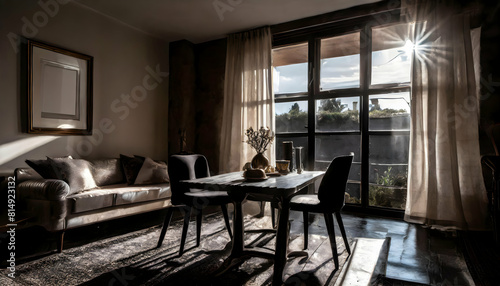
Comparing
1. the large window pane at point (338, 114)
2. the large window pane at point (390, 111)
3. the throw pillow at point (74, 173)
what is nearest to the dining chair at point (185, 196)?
the throw pillow at point (74, 173)

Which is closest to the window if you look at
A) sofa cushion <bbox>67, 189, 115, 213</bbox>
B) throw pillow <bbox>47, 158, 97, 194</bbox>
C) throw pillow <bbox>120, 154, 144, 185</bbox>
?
throw pillow <bbox>120, 154, 144, 185</bbox>

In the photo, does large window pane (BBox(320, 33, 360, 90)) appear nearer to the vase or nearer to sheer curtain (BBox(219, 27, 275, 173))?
sheer curtain (BBox(219, 27, 275, 173))

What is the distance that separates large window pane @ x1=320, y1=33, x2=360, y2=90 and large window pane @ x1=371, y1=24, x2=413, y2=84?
9.7 inches

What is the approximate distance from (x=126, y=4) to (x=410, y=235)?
431 centimetres

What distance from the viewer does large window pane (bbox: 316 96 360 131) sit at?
3990 millimetres

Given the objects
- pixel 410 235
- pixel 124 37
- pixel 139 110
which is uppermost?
pixel 124 37

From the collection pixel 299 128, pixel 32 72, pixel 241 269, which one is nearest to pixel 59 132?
pixel 32 72

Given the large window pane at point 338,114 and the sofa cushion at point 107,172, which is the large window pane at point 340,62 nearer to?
the large window pane at point 338,114

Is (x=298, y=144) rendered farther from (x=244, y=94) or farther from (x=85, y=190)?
(x=85, y=190)

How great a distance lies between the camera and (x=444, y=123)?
10.5 ft

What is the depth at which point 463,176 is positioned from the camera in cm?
308

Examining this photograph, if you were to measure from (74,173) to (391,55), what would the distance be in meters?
4.09

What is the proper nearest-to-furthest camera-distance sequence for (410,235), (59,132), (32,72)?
(410,235), (32,72), (59,132)

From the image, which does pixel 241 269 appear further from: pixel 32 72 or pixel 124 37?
pixel 124 37
